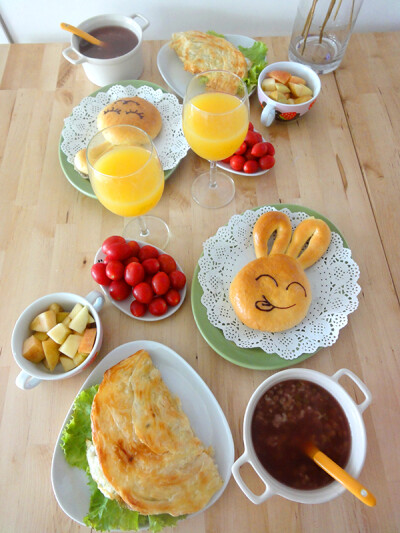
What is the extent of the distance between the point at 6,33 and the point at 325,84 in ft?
4.60

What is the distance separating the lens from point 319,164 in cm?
128

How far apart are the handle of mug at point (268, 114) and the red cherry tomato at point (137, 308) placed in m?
0.73

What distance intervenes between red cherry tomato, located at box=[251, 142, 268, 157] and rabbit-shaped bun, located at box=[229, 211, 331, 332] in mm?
236

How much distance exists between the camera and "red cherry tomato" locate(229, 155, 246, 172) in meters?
1.22

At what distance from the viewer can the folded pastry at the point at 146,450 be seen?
0.78 metres

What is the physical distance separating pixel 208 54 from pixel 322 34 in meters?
0.42

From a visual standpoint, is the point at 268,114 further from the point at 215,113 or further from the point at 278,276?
the point at 278,276

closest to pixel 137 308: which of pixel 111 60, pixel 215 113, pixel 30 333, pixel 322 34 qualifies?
pixel 30 333

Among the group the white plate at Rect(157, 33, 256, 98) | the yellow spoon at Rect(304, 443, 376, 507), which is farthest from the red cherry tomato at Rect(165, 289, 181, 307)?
the white plate at Rect(157, 33, 256, 98)

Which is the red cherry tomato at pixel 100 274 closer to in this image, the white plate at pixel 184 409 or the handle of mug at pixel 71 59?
the white plate at pixel 184 409

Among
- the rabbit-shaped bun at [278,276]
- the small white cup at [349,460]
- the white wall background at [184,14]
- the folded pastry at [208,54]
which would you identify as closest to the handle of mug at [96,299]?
the rabbit-shaped bun at [278,276]

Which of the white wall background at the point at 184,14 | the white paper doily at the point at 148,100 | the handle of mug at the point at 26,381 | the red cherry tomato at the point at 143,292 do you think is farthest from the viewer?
the white wall background at the point at 184,14

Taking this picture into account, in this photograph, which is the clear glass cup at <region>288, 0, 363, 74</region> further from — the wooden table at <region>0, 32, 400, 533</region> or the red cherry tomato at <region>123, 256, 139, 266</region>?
the red cherry tomato at <region>123, 256, 139, 266</region>

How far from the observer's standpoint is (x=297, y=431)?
0.81 meters
